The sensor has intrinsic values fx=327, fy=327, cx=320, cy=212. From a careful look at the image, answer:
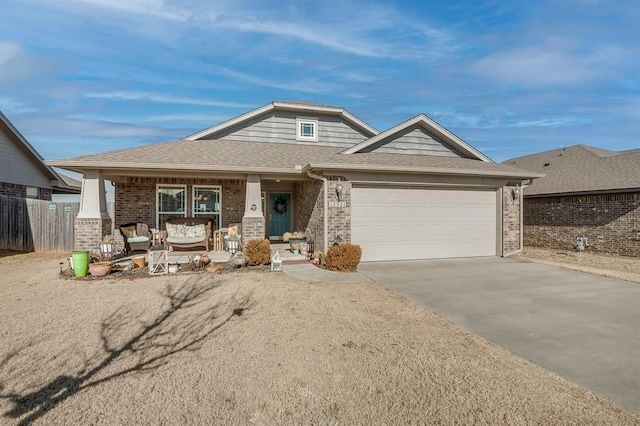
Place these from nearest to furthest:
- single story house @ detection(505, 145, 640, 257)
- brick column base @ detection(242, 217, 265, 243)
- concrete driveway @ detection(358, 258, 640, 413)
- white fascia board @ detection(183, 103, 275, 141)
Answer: concrete driveway @ detection(358, 258, 640, 413)
brick column base @ detection(242, 217, 265, 243)
single story house @ detection(505, 145, 640, 257)
white fascia board @ detection(183, 103, 275, 141)

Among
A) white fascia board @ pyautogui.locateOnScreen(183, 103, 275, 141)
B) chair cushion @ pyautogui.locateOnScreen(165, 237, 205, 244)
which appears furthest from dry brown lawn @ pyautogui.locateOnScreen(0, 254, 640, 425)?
white fascia board @ pyautogui.locateOnScreen(183, 103, 275, 141)

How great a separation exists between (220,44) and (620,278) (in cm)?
1467

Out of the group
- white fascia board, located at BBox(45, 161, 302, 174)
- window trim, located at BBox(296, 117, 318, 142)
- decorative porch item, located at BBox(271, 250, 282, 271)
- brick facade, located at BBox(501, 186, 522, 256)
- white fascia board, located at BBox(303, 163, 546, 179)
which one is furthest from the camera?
window trim, located at BBox(296, 117, 318, 142)

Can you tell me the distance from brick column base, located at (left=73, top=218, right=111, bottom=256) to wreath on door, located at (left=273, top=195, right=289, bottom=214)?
6.68m

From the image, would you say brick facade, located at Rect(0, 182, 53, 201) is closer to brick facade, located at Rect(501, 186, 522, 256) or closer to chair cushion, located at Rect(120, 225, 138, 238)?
chair cushion, located at Rect(120, 225, 138, 238)

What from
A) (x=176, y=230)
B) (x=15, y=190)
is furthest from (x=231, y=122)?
(x=15, y=190)

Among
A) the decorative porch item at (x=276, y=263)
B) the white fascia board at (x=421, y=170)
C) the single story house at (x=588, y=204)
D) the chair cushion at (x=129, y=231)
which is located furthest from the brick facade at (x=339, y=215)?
the single story house at (x=588, y=204)

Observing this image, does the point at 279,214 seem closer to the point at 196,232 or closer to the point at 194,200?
the point at 194,200

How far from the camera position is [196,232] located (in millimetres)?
12016

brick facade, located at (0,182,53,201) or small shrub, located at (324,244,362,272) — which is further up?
brick facade, located at (0,182,53,201)

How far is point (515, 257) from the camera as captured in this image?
11695 mm

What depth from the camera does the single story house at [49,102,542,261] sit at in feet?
33.7

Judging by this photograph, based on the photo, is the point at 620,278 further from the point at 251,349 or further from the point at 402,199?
the point at 251,349

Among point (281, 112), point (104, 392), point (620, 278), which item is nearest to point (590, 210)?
point (620, 278)
